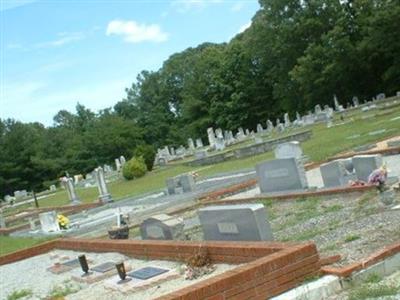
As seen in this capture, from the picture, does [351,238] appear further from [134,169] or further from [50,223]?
[134,169]

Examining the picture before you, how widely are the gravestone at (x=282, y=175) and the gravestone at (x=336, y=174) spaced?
2.47 feet

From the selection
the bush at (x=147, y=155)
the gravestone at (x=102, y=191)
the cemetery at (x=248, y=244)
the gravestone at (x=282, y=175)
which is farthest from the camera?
the bush at (x=147, y=155)

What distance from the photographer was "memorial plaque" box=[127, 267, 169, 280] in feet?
30.6

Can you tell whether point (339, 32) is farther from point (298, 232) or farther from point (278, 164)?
point (298, 232)

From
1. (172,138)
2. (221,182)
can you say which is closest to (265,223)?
(221,182)

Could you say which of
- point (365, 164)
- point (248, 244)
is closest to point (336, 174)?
point (365, 164)

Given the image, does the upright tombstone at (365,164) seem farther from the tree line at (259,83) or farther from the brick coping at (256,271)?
the tree line at (259,83)

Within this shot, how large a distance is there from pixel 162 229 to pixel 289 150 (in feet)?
29.7

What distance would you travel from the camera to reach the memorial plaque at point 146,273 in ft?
30.6

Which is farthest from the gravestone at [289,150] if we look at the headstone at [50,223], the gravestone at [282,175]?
the headstone at [50,223]

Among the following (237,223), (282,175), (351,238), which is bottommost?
(351,238)

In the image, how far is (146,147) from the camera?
44938 millimetres

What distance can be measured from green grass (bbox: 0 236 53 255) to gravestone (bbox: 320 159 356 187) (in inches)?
403

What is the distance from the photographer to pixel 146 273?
956cm
